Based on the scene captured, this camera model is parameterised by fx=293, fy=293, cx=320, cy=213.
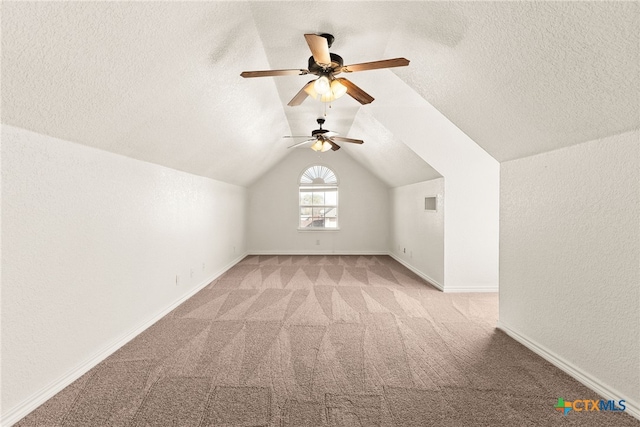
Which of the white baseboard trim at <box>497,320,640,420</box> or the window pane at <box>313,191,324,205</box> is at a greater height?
the window pane at <box>313,191,324,205</box>

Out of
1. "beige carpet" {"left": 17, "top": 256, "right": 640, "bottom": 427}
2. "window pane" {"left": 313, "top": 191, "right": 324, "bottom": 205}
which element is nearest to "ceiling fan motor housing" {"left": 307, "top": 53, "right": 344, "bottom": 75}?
"beige carpet" {"left": 17, "top": 256, "right": 640, "bottom": 427}

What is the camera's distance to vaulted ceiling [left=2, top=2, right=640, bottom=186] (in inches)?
57.8

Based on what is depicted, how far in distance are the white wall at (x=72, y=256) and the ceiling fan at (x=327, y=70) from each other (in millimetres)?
1505

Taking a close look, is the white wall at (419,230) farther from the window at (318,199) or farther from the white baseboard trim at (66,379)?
the white baseboard trim at (66,379)

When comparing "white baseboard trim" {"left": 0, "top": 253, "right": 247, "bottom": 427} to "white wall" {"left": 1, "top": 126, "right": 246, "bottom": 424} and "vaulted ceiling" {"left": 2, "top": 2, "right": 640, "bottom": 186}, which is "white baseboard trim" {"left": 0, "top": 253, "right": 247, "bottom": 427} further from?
"vaulted ceiling" {"left": 2, "top": 2, "right": 640, "bottom": 186}

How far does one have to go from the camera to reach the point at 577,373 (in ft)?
7.16

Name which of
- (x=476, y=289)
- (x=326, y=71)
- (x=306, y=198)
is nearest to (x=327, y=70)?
(x=326, y=71)

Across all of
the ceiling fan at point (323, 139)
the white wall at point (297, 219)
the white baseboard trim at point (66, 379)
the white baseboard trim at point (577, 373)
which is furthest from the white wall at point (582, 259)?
the white wall at point (297, 219)

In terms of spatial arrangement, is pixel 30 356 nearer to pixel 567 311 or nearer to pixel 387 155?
pixel 567 311

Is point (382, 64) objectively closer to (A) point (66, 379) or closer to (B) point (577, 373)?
(B) point (577, 373)

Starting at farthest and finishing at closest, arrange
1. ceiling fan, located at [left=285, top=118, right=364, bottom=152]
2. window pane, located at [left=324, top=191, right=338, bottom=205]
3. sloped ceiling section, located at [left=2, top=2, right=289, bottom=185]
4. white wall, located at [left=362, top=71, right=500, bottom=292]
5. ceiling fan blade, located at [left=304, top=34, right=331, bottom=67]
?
window pane, located at [left=324, top=191, right=338, bottom=205], white wall, located at [left=362, top=71, right=500, bottom=292], ceiling fan, located at [left=285, top=118, right=364, bottom=152], ceiling fan blade, located at [left=304, top=34, right=331, bottom=67], sloped ceiling section, located at [left=2, top=2, right=289, bottom=185]

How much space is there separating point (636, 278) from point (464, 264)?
271cm

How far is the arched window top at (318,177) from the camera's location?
7930mm

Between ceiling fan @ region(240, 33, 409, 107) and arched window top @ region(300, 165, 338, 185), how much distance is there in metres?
5.36
